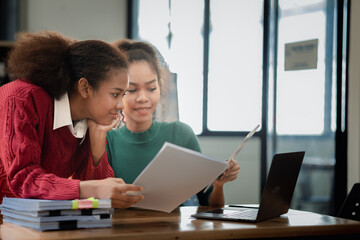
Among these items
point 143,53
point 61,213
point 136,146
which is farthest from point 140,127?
point 61,213

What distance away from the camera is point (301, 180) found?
3.39 meters

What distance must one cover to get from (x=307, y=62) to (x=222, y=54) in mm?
1196

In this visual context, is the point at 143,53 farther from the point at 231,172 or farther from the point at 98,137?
the point at 231,172

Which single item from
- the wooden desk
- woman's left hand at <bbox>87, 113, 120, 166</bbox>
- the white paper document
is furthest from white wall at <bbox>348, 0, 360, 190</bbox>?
the white paper document

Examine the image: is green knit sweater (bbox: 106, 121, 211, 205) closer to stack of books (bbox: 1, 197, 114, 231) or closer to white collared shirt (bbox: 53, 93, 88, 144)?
white collared shirt (bbox: 53, 93, 88, 144)

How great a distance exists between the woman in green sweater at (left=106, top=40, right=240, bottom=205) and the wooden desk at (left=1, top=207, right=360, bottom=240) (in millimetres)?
478

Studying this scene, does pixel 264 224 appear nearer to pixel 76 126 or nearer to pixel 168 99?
pixel 76 126

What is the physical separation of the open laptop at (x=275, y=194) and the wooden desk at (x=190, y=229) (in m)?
0.03

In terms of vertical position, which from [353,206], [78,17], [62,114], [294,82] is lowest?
[353,206]

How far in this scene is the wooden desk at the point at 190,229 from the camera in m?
1.22

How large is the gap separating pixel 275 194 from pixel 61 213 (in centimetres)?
68

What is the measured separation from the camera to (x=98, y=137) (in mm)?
2068

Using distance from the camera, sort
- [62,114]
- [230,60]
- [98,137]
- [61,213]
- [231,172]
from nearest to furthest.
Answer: [61,213], [62,114], [231,172], [98,137], [230,60]

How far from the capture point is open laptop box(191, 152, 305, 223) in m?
1.49
